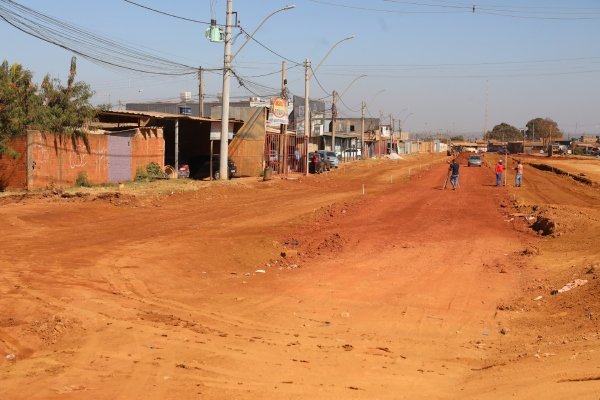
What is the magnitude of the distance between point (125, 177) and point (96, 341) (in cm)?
2449

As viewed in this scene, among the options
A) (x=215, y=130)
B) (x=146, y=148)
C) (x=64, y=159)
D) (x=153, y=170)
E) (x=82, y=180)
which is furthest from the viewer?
(x=215, y=130)

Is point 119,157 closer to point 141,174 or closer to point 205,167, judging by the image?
point 141,174

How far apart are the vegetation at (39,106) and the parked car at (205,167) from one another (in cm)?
1157

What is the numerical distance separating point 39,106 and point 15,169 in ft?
12.7

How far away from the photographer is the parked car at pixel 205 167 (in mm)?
41438

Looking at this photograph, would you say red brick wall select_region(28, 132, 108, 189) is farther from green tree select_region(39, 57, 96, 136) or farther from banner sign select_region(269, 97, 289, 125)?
banner sign select_region(269, 97, 289, 125)

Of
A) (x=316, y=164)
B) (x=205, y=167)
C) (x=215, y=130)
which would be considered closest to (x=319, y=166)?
(x=316, y=164)

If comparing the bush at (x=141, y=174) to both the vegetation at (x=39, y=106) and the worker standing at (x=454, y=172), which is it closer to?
the vegetation at (x=39, y=106)

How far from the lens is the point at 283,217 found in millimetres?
23547

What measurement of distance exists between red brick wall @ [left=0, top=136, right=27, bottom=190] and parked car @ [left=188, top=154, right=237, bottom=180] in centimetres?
1553

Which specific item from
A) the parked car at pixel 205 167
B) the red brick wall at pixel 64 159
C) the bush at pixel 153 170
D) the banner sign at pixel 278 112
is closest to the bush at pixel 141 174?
the bush at pixel 153 170

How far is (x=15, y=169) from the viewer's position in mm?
25531

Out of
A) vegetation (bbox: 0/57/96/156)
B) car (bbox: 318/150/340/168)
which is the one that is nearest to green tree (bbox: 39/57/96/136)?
vegetation (bbox: 0/57/96/156)

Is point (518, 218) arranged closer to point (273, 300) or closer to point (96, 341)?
point (273, 300)
